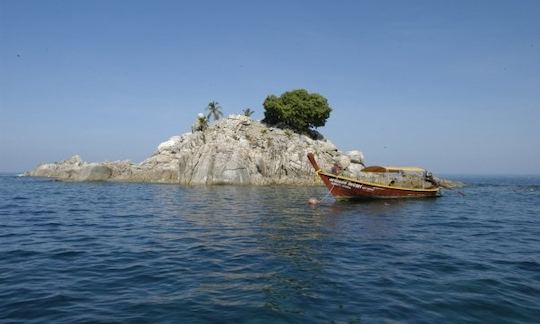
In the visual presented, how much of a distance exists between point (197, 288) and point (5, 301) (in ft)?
15.9

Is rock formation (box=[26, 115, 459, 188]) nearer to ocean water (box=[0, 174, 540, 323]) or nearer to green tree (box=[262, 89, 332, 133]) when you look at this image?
green tree (box=[262, 89, 332, 133])

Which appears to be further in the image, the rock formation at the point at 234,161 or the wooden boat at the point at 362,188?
the rock formation at the point at 234,161

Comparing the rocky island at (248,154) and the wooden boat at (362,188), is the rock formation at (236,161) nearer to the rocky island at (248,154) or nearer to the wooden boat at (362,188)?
the rocky island at (248,154)

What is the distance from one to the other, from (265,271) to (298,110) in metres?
76.2

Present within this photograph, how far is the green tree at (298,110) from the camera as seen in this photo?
88125mm

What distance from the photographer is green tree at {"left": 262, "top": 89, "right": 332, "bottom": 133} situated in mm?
88125

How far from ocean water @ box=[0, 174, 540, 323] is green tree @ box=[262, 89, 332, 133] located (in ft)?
207

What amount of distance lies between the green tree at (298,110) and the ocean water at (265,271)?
63.1 m

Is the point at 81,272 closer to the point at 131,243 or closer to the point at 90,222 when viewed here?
the point at 131,243

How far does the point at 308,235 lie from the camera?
826 inches

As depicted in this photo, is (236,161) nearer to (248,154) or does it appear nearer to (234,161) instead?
(234,161)

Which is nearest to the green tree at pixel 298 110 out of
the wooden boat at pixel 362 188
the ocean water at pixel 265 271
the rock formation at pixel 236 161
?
the rock formation at pixel 236 161

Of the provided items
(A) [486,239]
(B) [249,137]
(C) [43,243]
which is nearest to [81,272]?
(C) [43,243]

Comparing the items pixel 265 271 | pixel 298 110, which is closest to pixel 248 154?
pixel 298 110
